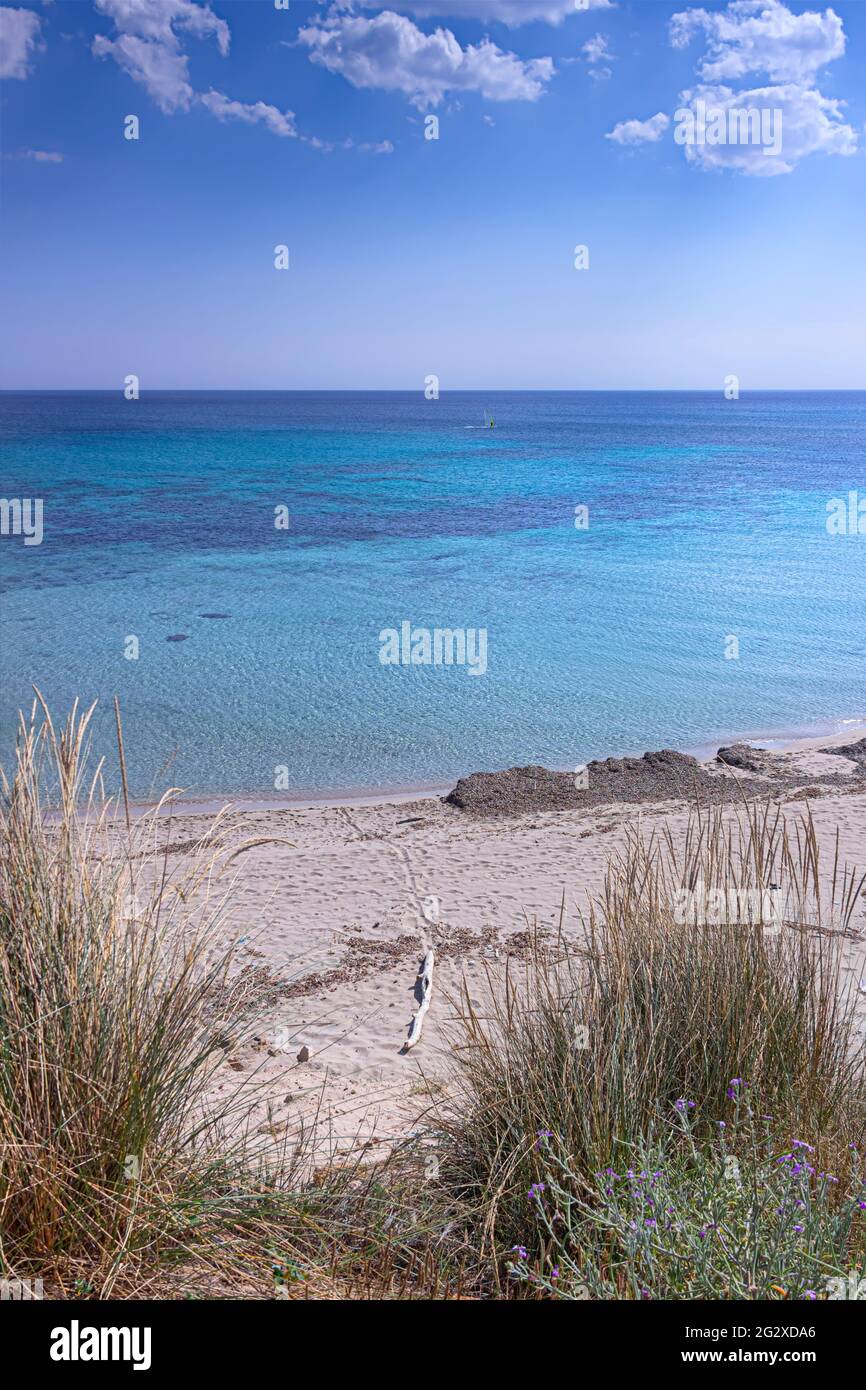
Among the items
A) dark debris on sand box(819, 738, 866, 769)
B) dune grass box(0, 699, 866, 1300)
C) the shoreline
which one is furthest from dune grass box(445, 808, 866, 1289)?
dark debris on sand box(819, 738, 866, 769)

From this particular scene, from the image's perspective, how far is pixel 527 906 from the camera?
7.06 metres

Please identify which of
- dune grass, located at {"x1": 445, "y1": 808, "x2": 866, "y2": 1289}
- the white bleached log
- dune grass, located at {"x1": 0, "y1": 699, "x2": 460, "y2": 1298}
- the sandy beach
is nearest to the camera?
dune grass, located at {"x1": 0, "y1": 699, "x2": 460, "y2": 1298}

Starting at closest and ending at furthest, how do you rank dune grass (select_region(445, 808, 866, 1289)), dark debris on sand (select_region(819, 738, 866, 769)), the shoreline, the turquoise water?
dune grass (select_region(445, 808, 866, 1289)) → the shoreline → dark debris on sand (select_region(819, 738, 866, 769)) → the turquoise water

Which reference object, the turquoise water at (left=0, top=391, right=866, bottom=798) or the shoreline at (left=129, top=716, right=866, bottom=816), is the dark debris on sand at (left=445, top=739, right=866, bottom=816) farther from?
the turquoise water at (left=0, top=391, right=866, bottom=798)

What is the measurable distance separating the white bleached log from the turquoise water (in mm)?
4972

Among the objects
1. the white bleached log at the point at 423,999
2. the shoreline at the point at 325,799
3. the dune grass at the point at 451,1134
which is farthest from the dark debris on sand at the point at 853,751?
the dune grass at the point at 451,1134

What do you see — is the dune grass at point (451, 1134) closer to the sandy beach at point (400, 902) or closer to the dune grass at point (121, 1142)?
the dune grass at point (121, 1142)

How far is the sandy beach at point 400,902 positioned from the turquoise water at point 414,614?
5.24 ft

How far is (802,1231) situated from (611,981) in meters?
1.00

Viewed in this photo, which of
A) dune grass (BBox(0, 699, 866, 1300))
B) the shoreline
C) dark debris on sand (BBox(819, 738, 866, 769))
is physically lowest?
the shoreline

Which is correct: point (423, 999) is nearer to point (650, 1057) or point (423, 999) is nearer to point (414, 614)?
point (650, 1057)

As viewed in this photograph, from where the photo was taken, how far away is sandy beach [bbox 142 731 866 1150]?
445 cm

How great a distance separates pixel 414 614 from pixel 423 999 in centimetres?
1461
